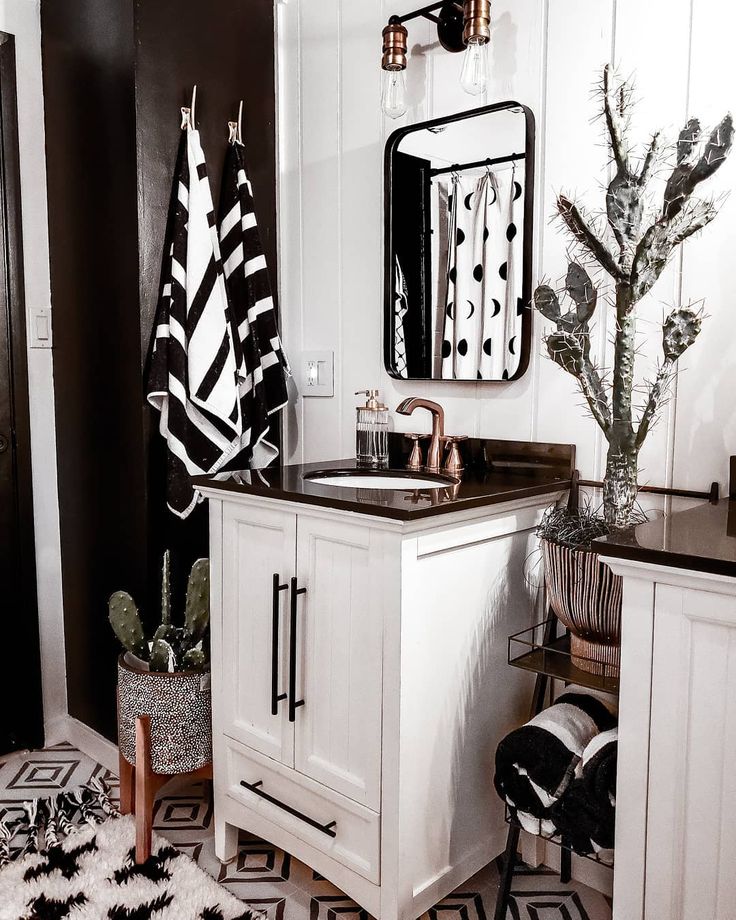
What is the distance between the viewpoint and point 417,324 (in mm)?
1913

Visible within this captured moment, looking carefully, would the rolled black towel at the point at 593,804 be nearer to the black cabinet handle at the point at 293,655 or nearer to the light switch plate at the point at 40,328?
the black cabinet handle at the point at 293,655

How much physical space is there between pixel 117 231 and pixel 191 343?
33cm

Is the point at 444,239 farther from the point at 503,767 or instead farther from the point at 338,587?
the point at 503,767

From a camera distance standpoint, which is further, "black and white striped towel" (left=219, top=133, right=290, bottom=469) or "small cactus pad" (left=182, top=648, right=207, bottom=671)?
"black and white striped towel" (left=219, top=133, right=290, bottom=469)

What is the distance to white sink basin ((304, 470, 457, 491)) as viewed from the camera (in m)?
1.74

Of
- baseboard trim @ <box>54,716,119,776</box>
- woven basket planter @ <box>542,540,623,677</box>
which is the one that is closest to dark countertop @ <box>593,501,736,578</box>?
woven basket planter @ <box>542,540,623,677</box>

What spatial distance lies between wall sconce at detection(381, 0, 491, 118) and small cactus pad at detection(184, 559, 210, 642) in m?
1.12

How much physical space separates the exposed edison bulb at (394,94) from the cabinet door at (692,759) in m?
1.21

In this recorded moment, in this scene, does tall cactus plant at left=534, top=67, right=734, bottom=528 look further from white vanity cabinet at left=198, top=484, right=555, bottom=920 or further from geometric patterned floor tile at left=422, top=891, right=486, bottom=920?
geometric patterned floor tile at left=422, top=891, right=486, bottom=920

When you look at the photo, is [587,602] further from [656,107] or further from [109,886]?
[109,886]

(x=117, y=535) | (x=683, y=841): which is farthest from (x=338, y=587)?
(x=117, y=535)

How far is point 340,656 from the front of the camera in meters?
1.46

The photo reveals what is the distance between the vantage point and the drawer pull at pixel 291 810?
58.8 inches

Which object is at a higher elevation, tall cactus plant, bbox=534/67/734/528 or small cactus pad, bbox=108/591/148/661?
tall cactus plant, bbox=534/67/734/528
